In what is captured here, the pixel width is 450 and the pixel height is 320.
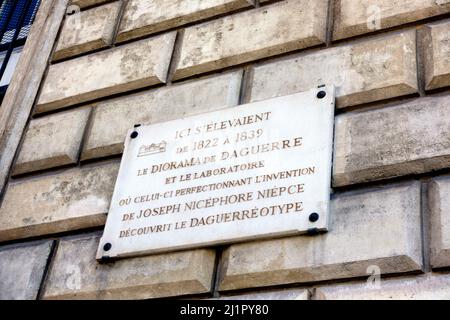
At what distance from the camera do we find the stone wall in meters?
3.61

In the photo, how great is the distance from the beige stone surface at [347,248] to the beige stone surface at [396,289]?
0.05m

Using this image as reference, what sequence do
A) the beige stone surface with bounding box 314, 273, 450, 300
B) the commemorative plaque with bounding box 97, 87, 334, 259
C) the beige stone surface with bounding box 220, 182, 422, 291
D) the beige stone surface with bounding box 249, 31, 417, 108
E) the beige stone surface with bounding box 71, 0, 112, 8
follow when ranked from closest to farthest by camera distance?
the beige stone surface with bounding box 314, 273, 450, 300 → the beige stone surface with bounding box 220, 182, 422, 291 → the commemorative plaque with bounding box 97, 87, 334, 259 → the beige stone surface with bounding box 249, 31, 417, 108 → the beige stone surface with bounding box 71, 0, 112, 8

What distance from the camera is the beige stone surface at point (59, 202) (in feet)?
15.1

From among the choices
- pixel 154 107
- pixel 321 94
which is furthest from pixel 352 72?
pixel 154 107

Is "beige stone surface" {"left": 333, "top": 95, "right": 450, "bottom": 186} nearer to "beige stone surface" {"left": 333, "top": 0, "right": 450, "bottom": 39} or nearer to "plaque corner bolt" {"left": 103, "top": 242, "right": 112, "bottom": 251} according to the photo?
"beige stone surface" {"left": 333, "top": 0, "right": 450, "bottom": 39}

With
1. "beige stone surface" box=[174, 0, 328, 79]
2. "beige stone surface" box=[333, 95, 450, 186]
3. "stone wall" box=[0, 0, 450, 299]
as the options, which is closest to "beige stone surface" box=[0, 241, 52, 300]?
"stone wall" box=[0, 0, 450, 299]

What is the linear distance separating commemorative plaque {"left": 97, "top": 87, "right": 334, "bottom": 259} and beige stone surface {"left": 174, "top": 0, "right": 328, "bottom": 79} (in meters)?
0.40

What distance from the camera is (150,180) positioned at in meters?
4.43

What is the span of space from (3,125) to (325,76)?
7.47 ft

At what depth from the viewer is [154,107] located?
15.9ft

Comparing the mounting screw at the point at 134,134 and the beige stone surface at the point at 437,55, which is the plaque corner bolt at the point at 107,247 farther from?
the beige stone surface at the point at 437,55

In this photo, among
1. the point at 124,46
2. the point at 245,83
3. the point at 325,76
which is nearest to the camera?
the point at 325,76
